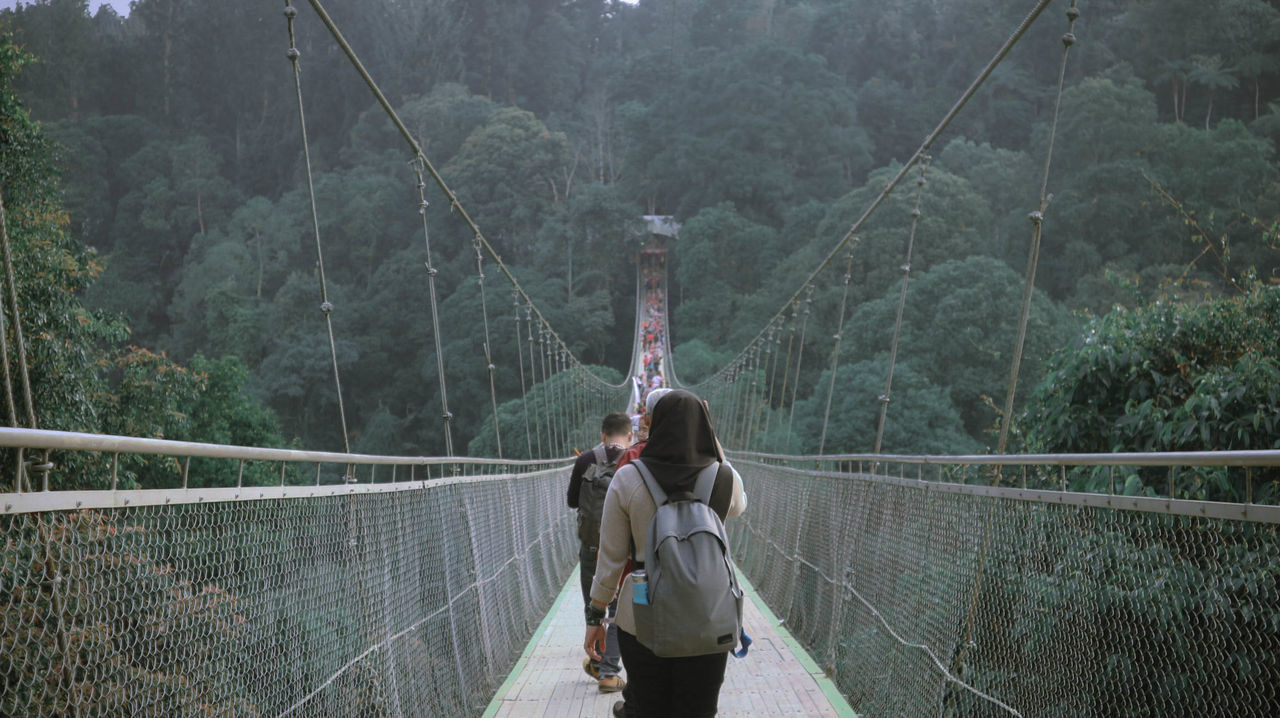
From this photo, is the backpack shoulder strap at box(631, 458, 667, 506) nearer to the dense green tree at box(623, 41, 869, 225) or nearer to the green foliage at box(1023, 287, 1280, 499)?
the green foliage at box(1023, 287, 1280, 499)

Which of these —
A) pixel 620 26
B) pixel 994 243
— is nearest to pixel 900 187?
pixel 994 243

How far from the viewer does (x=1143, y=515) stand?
69.8 inches

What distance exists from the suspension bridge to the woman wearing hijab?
0.56 metres

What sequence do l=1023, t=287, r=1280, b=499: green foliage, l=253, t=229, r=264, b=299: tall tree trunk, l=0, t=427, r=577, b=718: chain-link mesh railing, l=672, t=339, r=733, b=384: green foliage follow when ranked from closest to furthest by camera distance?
l=0, t=427, r=577, b=718: chain-link mesh railing → l=1023, t=287, r=1280, b=499: green foliage → l=672, t=339, r=733, b=384: green foliage → l=253, t=229, r=264, b=299: tall tree trunk

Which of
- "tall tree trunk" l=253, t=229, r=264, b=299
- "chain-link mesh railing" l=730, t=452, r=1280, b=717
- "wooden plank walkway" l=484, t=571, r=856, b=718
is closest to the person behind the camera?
"chain-link mesh railing" l=730, t=452, r=1280, b=717

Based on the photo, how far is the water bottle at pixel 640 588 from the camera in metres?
2.00

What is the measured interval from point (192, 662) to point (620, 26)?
259 feet

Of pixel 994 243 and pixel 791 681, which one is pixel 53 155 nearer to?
pixel 791 681

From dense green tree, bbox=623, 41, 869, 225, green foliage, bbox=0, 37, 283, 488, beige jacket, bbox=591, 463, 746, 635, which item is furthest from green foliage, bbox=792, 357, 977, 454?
dense green tree, bbox=623, 41, 869, 225

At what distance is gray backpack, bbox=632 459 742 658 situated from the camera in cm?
196

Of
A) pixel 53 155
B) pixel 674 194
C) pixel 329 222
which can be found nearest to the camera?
pixel 53 155

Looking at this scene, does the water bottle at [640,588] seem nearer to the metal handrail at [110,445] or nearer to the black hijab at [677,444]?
the black hijab at [677,444]

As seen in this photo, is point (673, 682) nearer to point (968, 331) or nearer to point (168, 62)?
point (968, 331)

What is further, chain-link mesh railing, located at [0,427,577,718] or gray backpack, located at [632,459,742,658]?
gray backpack, located at [632,459,742,658]
